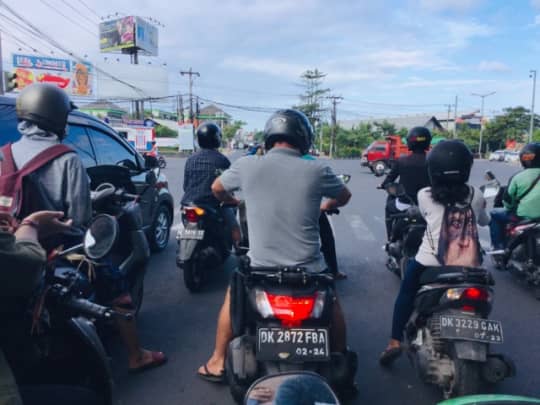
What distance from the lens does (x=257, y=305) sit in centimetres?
248

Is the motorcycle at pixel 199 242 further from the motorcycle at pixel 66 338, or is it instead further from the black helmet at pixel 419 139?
the motorcycle at pixel 66 338

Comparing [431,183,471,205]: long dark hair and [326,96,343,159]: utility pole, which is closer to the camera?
[431,183,471,205]: long dark hair

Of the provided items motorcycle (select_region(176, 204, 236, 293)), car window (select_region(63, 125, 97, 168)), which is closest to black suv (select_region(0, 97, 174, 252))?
car window (select_region(63, 125, 97, 168))

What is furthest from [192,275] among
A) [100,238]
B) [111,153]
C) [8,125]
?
[100,238]

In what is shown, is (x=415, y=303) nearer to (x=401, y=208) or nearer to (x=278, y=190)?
(x=278, y=190)

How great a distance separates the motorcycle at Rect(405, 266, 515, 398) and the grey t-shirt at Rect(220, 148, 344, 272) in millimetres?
814

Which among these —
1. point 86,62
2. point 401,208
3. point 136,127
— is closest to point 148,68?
point 86,62

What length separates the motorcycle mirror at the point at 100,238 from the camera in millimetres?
1869

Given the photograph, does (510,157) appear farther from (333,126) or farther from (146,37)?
(146,37)

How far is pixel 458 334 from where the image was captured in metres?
2.64

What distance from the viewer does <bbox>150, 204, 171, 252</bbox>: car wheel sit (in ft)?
21.1

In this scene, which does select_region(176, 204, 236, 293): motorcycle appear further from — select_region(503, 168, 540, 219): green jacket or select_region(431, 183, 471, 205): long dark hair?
select_region(503, 168, 540, 219): green jacket

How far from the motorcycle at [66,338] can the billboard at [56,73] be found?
116 ft

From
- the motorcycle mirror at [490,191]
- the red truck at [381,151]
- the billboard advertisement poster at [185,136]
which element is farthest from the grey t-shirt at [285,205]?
the billboard advertisement poster at [185,136]
